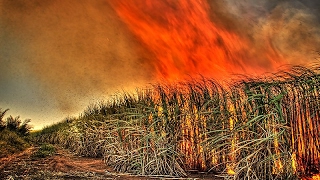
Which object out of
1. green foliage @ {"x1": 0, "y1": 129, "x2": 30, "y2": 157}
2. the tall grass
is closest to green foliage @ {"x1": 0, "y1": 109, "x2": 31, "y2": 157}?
green foliage @ {"x1": 0, "y1": 129, "x2": 30, "y2": 157}

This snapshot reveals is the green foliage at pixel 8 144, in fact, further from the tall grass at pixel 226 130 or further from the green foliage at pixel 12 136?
the tall grass at pixel 226 130

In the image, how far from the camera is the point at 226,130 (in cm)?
516

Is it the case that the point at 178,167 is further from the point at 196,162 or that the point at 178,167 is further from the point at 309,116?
the point at 309,116

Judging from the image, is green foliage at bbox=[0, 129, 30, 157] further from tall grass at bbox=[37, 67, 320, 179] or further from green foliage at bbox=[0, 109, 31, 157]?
tall grass at bbox=[37, 67, 320, 179]

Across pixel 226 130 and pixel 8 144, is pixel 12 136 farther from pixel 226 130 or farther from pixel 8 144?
pixel 226 130

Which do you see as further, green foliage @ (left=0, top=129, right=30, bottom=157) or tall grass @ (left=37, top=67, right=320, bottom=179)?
green foliage @ (left=0, top=129, right=30, bottom=157)

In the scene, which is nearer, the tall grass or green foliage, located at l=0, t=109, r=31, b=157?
the tall grass

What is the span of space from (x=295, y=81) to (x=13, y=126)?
53.6 ft

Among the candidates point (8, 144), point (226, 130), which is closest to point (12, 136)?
point (8, 144)

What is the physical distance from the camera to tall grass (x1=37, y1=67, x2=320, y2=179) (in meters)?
4.86

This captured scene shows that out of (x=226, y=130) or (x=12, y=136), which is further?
(x=12, y=136)

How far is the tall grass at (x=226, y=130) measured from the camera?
191 inches

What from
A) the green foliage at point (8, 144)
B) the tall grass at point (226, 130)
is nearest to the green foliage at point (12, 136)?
the green foliage at point (8, 144)

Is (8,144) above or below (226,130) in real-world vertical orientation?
below
